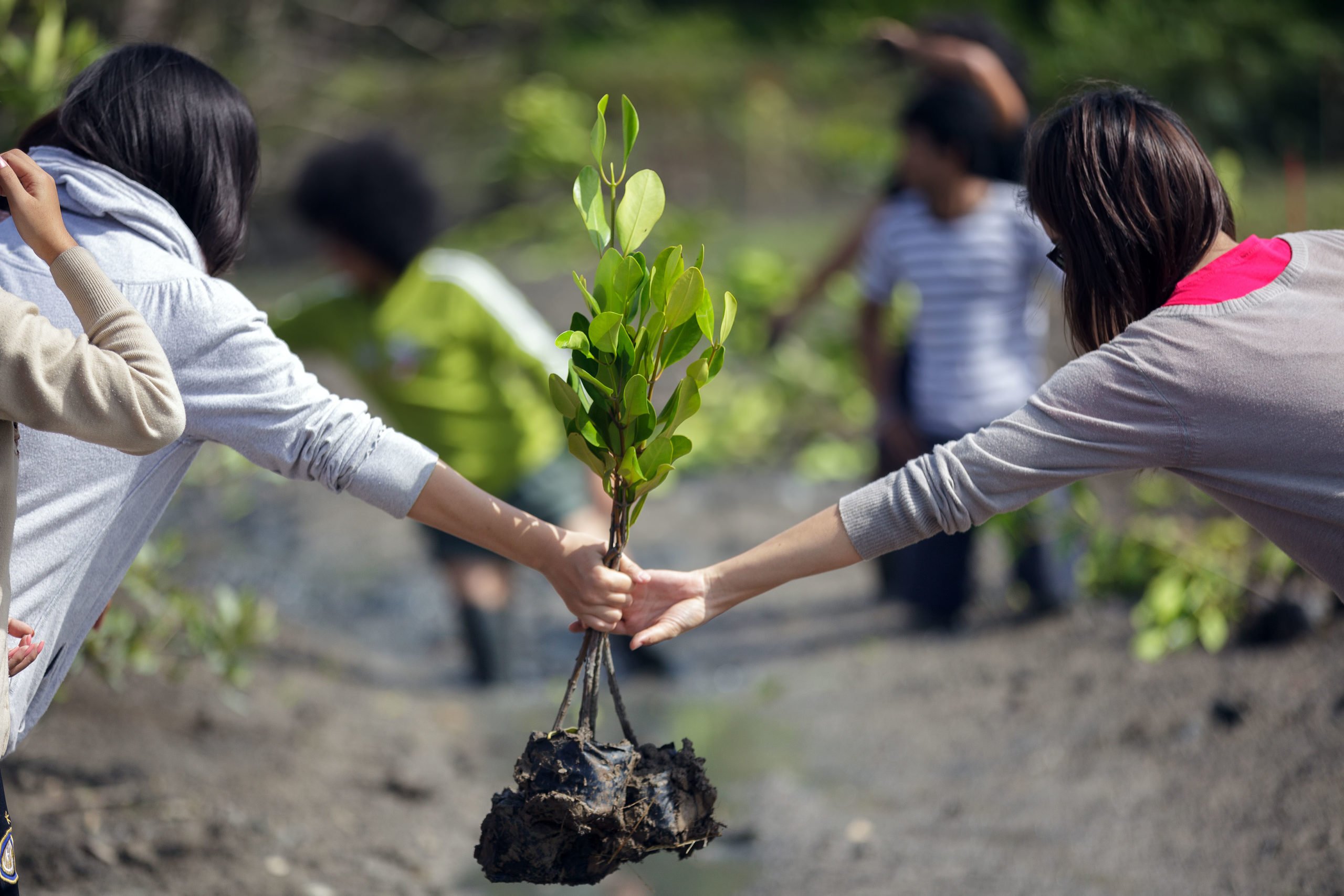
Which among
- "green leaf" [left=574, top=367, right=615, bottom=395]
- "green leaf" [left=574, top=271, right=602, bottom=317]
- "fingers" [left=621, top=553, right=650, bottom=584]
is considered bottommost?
"fingers" [left=621, top=553, right=650, bottom=584]

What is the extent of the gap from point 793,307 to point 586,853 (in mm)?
2993

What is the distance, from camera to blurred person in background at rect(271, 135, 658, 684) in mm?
4133

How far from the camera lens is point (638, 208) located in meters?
2.14

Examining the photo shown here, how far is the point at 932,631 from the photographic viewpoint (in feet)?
15.6

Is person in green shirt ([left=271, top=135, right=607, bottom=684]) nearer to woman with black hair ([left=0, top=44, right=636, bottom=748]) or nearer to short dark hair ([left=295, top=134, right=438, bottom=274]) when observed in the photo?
short dark hair ([left=295, top=134, right=438, bottom=274])

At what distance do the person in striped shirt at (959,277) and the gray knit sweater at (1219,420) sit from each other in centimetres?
213

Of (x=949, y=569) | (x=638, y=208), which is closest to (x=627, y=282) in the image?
(x=638, y=208)

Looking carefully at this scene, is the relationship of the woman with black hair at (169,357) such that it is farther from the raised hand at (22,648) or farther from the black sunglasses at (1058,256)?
the black sunglasses at (1058,256)

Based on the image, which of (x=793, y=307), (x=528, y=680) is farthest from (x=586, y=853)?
(x=793, y=307)

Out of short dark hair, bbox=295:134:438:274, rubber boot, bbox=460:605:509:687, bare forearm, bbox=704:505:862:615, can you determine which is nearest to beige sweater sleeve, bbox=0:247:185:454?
bare forearm, bbox=704:505:862:615

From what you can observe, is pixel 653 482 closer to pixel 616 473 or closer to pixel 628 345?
pixel 616 473

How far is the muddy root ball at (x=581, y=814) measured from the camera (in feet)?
6.63

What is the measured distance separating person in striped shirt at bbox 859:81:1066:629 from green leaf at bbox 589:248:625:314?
7.20 feet

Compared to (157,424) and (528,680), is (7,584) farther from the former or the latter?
(528,680)
